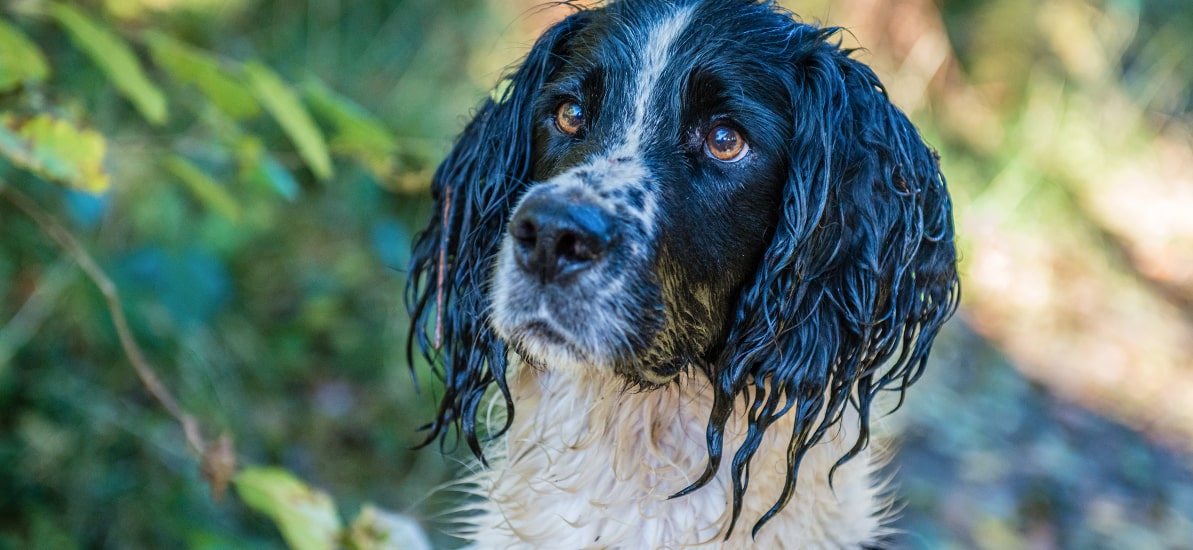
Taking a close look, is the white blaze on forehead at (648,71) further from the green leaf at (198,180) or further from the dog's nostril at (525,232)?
the green leaf at (198,180)

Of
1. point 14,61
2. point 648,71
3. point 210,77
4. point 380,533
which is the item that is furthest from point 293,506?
point 648,71

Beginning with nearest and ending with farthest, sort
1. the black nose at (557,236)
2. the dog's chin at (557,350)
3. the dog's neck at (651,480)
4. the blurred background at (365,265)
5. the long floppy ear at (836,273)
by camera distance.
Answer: the black nose at (557,236)
the dog's chin at (557,350)
the long floppy ear at (836,273)
the dog's neck at (651,480)
the blurred background at (365,265)

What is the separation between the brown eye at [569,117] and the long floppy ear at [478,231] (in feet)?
0.46

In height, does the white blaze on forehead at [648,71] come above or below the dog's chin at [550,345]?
above

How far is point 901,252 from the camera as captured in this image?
→ 7.65ft

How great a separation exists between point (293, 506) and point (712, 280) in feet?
3.90

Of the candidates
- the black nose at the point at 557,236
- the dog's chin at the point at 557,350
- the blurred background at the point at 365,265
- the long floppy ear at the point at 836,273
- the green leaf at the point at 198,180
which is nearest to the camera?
the black nose at the point at 557,236

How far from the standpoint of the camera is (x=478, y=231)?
105 inches

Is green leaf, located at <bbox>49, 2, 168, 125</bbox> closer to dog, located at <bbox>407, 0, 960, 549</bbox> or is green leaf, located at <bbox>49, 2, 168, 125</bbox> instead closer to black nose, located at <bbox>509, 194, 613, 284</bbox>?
dog, located at <bbox>407, 0, 960, 549</bbox>

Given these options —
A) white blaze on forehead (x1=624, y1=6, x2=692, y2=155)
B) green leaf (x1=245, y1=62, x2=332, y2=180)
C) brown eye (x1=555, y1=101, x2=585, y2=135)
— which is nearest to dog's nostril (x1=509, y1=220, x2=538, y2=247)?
white blaze on forehead (x1=624, y1=6, x2=692, y2=155)

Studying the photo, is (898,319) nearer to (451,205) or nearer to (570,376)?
(570,376)

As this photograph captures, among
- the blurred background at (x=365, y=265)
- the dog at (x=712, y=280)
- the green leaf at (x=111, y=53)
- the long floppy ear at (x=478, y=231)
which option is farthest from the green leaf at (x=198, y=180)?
the dog at (x=712, y=280)

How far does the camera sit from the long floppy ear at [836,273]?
2312 mm

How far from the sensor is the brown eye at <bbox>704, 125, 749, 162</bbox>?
233cm
